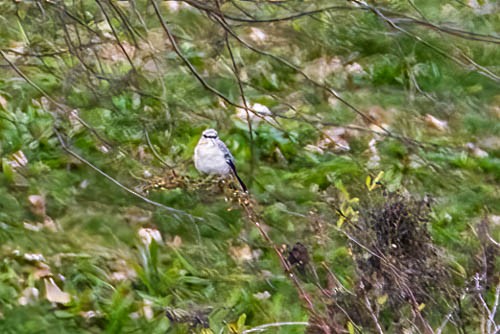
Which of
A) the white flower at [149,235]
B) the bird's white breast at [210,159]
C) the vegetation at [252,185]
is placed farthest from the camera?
the bird's white breast at [210,159]

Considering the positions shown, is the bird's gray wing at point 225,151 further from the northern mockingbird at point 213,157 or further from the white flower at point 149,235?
the white flower at point 149,235

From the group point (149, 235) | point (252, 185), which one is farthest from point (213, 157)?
point (149, 235)

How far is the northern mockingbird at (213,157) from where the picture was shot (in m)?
3.31

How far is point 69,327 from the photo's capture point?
2.48 m

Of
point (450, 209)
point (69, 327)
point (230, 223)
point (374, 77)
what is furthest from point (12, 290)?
point (374, 77)

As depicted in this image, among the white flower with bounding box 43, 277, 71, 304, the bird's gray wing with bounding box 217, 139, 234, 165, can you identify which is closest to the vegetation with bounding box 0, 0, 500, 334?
the white flower with bounding box 43, 277, 71, 304

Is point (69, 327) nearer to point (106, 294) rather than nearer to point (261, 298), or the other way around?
→ point (106, 294)

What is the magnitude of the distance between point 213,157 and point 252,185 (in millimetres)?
241

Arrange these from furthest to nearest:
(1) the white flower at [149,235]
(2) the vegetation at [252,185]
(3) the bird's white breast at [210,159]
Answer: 1. (3) the bird's white breast at [210,159]
2. (1) the white flower at [149,235]
3. (2) the vegetation at [252,185]

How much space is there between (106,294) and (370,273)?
2.92 feet

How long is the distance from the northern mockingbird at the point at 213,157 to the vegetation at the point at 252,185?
69mm

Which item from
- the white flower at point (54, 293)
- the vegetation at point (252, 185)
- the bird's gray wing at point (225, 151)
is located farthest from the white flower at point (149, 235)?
the bird's gray wing at point (225, 151)

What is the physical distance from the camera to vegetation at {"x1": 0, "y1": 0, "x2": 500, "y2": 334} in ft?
8.18

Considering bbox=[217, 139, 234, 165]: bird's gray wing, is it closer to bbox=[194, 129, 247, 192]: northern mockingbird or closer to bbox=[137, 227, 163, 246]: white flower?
bbox=[194, 129, 247, 192]: northern mockingbird
